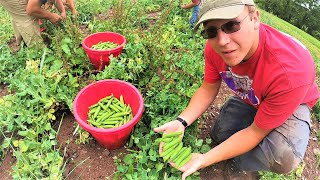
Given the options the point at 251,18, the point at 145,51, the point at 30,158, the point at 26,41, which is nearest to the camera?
the point at 251,18

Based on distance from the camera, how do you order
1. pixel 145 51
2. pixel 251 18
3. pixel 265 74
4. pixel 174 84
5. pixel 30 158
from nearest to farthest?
1. pixel 251 18
2. pixel 265 74
3. pixel 30 158
4. pixel 174 84
5. pixel 145 51

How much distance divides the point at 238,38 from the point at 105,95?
6.10 feet

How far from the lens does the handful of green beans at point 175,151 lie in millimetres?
2781

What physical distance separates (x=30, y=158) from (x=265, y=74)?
95.2 inches

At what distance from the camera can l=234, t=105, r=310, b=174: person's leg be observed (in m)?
2.78

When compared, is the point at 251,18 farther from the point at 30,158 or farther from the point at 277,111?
the point at 30,158

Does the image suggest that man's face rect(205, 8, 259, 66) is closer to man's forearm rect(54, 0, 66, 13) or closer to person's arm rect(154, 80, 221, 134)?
person's arm rect(154, 80, 221, 134)

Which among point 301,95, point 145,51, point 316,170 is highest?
point 301,95

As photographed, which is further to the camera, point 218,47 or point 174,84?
point 174,84

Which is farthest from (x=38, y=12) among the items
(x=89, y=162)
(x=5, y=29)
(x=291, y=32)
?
(x=291, y=32)

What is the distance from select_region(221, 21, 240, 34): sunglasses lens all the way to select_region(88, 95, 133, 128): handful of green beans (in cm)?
156

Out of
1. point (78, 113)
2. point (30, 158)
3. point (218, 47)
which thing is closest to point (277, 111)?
point (218, 47)

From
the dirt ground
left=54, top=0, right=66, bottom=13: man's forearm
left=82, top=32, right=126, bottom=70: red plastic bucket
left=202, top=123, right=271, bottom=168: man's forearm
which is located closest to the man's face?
left=202, top=123, right=271, bottom=168: man's forearm

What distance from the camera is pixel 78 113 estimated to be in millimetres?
3033
